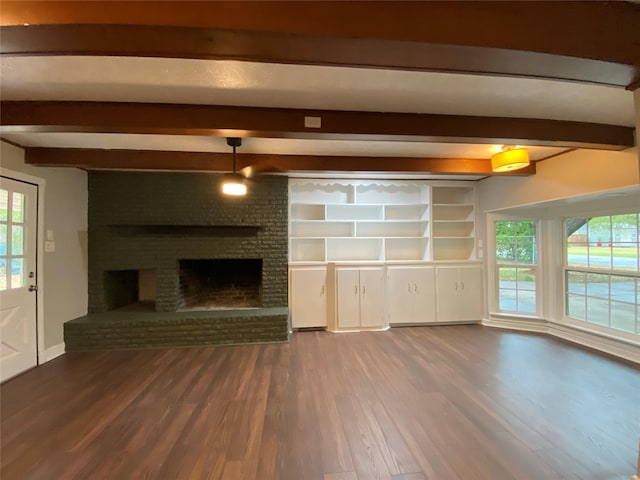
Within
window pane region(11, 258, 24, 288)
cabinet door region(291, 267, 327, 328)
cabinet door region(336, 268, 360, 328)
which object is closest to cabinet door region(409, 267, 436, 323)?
cabinet door region(336, 268, 360, 328)

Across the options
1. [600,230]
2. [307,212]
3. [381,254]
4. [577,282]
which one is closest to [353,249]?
[381,254]

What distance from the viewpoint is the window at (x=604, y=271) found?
318 centimetres

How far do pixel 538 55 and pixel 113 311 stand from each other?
500cm

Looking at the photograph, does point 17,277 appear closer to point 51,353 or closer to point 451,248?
point 51,353

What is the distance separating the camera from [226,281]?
4488 millimetres

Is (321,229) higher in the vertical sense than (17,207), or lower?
lower

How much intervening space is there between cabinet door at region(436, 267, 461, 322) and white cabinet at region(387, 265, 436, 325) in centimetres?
9

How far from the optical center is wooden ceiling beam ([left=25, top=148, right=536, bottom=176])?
9.46 feet

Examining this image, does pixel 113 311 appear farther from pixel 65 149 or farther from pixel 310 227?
pixel 310 227

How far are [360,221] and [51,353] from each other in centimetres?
420

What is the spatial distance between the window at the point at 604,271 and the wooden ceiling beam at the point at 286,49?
9.53 ft

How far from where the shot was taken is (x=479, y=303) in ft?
14.3

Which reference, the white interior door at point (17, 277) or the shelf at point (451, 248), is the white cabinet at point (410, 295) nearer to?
the shelf at point (451, 248)

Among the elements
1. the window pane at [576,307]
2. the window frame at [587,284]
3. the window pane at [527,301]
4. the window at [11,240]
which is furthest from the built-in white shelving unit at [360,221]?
the window at [11,240]
